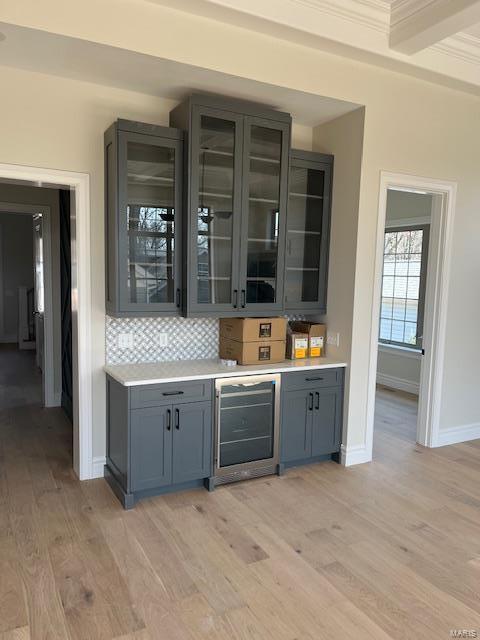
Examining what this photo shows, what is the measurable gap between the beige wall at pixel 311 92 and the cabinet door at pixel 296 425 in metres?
0.40

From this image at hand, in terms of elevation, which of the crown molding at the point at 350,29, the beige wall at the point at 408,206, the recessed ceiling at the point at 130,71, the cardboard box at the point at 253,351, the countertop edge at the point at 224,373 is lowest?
the countertop edge at the point at 224,373

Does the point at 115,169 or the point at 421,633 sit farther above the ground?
the point at 115,169

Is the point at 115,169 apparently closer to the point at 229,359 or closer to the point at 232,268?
the point at 232,268

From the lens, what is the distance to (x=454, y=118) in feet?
13.7

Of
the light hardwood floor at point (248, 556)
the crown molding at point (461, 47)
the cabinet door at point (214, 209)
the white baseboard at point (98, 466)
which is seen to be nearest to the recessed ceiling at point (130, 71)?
the cabinet door at point (214, 209)

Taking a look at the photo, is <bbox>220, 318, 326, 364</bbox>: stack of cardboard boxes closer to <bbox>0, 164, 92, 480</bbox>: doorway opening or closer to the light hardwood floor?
the light hardwood floor

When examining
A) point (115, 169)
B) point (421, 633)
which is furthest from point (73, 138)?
point (421, 633)

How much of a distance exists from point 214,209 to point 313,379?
4.88 feet

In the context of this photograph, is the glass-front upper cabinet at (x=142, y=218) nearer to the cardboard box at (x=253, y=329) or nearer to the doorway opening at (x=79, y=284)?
the doorway opening at (x=79, y=284)

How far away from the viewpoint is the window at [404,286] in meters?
6.31

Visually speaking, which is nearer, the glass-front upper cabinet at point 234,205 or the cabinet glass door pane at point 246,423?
the glass-front upper cabinet at point 234,205

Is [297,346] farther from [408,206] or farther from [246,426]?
[408,206]

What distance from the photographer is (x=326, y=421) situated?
393 centimetres

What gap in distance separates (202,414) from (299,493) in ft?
2.95
